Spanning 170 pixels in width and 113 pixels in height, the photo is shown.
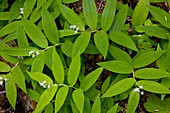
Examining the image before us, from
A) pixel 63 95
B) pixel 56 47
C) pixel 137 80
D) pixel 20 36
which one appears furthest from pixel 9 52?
pixel 137 80

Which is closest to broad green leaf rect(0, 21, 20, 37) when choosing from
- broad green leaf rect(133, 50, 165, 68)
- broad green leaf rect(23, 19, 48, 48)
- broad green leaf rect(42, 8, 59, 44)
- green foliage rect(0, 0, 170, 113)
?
green foliage rect(0, 0, 170, 113)

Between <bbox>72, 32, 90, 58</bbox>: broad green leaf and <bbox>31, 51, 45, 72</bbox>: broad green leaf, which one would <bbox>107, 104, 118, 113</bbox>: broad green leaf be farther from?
<bbox>31, 51, 45, 72</bbox>: broad green leaf

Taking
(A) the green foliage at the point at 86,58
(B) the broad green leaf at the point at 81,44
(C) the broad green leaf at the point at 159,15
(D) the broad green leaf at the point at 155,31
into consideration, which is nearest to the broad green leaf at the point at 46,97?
(A) the green foliage at the point at 86,58

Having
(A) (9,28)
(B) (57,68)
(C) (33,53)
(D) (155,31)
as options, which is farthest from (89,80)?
(A) (9,28)

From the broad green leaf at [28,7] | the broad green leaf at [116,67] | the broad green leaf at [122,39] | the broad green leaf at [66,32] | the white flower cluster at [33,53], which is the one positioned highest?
the broad green leaf at [28,7]

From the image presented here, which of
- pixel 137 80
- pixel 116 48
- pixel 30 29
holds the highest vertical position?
pixel 30 29

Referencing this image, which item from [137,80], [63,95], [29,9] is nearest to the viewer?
[63,95]

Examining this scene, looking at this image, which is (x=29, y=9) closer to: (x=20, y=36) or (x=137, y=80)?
(x=20, y=36)

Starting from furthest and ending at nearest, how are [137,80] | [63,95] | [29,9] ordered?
[29,9]
[137,80]
[63,95]

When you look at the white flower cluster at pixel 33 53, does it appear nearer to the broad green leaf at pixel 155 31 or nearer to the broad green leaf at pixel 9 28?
the broad green leaf at pixel 9 28
